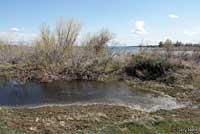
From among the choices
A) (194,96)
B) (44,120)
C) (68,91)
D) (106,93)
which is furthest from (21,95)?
(194,96)

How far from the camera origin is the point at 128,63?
23.2m

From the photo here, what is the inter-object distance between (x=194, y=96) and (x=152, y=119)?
6.04 m

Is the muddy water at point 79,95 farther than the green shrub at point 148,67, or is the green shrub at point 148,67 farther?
the green shrub at point 148,67

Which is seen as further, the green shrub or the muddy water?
the green shrub

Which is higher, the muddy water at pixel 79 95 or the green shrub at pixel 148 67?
the green shrub at pixel 148 67

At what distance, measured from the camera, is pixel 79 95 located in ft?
50.7

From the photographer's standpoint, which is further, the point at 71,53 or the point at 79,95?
the point at 71,53

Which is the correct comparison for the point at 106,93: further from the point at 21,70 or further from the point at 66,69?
the point at 21,70

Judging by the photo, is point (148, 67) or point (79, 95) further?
point (148, 67)

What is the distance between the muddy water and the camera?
13.1 m

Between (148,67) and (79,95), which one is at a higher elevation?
(148,67)

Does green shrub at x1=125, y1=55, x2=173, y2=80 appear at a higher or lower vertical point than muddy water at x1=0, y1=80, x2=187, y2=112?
higher

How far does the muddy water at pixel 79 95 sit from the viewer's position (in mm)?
13055

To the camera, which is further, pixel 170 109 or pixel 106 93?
pixel 106 93
